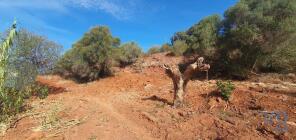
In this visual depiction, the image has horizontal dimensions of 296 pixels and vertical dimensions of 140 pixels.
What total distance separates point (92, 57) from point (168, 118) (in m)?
11.3

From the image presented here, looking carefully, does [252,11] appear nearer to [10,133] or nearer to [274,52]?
[274,52]

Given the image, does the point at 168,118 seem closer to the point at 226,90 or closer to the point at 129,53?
the point at 226,90

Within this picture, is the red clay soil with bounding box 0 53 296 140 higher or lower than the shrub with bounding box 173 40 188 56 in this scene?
lower

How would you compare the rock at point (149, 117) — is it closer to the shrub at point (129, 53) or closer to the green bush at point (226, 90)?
the green bush at point (226, 90)

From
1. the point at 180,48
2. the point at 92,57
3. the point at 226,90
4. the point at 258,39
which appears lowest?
the point at 226,90

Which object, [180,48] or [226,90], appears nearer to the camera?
[226,90]

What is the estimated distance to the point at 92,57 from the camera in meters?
18.1

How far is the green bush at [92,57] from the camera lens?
18094 mm

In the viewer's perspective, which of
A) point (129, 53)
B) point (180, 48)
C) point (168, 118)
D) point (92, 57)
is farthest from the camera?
point (129, 53)

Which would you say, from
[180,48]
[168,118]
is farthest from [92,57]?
[168,118]

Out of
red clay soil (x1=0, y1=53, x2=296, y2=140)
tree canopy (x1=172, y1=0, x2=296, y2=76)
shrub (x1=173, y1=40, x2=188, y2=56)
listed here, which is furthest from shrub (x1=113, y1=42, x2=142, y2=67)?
red clay soil (x1=0, y1=53, x2=296, y2=140)

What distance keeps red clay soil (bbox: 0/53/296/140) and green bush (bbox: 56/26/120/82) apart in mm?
7534

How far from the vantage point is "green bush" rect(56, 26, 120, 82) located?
18094 mm

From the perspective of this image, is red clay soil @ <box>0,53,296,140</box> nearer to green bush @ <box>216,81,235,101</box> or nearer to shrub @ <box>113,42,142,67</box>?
green bush @ <box>216,81,235,101</box>
